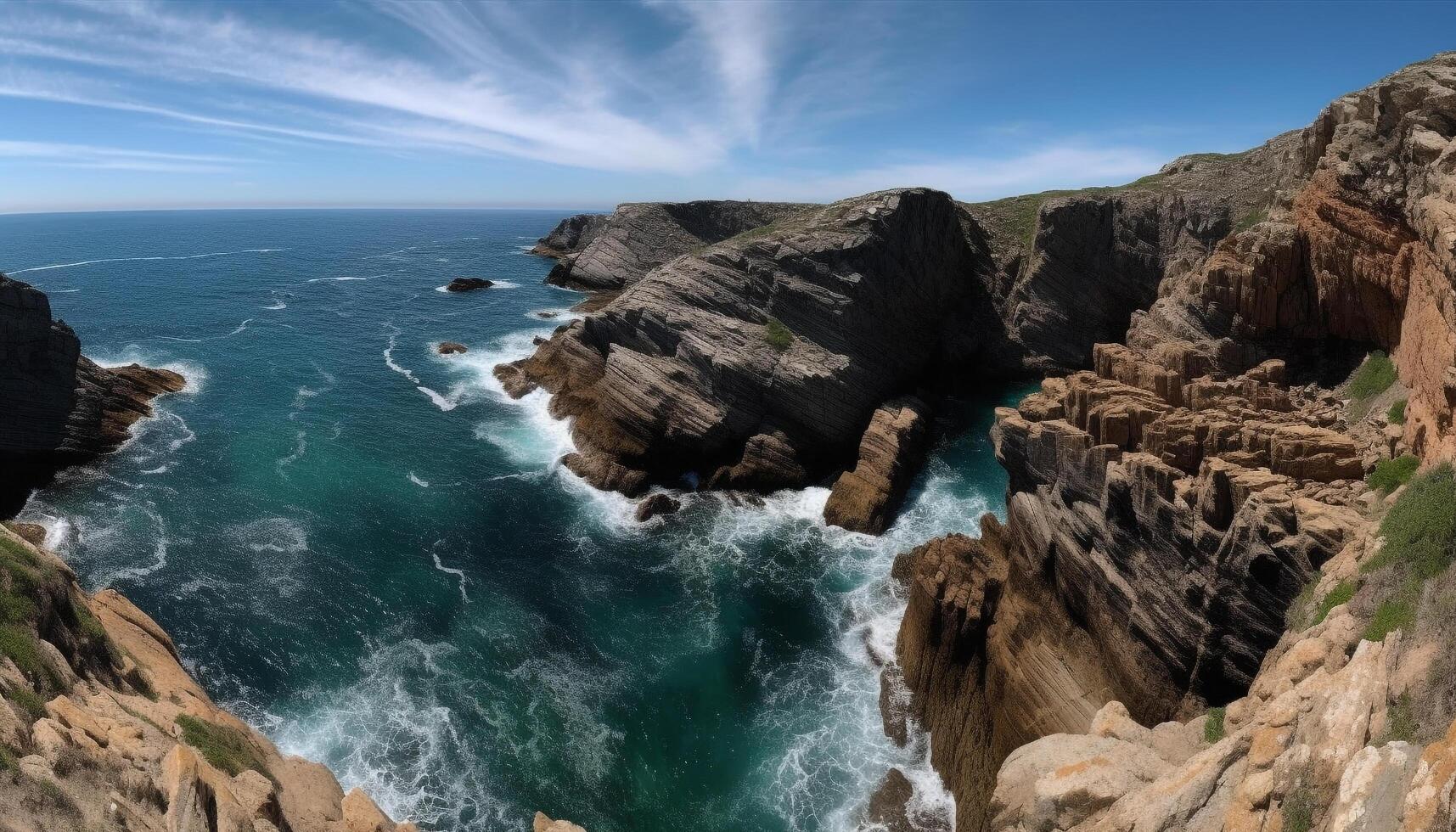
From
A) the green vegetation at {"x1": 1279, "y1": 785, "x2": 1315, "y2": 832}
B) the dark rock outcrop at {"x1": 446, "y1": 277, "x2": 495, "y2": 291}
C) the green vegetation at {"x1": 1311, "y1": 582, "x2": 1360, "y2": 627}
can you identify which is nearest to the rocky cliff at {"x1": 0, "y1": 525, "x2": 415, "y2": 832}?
the green vegetation at {"x1": 1279, "y1": 785, "x2": 1315, "y2": 832}

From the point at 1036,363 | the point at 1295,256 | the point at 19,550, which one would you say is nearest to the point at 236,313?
the point at 19,550

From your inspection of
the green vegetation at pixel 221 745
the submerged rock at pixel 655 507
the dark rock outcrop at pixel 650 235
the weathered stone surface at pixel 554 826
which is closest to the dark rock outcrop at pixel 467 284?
the dark rock outcrop at pixel 650 235

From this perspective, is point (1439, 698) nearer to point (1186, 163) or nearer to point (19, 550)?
point (19, 550)

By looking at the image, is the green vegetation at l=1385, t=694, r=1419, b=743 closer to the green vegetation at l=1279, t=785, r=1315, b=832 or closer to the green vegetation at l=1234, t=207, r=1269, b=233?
the green vegetation at l=1279, t=785, r=1315, b=832

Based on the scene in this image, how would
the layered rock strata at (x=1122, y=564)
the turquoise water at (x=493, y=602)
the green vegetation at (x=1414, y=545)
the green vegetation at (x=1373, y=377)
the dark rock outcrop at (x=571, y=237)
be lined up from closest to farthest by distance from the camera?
1. the green vegetation at (x=1414, y=545)
2. the layered rock strata at (x=1122, y=564)
3. the green vegetation at (x=1373, y=377)
4. the turquoise water at (x=493, y=602)
5. the dark rock outcrop at (x=571, y=237)

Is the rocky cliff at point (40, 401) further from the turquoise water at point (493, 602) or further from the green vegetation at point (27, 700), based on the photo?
the green vegetation at point (27, 700)

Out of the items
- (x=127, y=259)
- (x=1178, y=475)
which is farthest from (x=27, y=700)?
(x=127, y=259)
